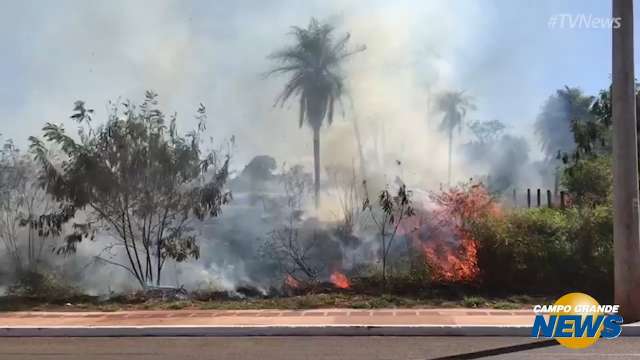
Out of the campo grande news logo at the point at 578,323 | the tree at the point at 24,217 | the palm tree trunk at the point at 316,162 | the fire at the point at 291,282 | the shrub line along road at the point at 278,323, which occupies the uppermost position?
the palm tree trunk at the point at 316,162

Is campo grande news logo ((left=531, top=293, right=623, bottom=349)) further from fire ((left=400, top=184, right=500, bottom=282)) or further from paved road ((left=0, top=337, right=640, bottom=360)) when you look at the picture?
fire ((left=400, top=184, right=500, bottom=282))

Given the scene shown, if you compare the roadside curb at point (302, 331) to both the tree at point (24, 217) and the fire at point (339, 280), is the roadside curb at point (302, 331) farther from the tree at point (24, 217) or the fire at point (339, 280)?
the tree at point (24, 217)

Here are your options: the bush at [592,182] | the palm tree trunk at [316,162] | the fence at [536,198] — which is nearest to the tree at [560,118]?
the fence at [536,198]

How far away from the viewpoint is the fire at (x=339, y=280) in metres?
12.3

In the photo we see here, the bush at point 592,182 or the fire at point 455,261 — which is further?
the bush at point 592,182

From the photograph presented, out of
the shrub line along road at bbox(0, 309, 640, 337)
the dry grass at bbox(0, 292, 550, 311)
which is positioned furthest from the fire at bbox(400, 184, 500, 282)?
the shrub line along road at bbox(0, 309, 640, 337)

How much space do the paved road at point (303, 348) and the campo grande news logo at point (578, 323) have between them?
0.56 ft

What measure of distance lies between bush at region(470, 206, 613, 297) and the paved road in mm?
3827

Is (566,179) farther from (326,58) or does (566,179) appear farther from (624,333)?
(624,333)

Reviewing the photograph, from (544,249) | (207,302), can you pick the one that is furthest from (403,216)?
(207,302)

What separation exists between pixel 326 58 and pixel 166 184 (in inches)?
246

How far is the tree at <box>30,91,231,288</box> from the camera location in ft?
41.6

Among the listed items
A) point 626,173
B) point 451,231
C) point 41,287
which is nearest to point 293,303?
point 451,231

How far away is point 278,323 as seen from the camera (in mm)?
8938
